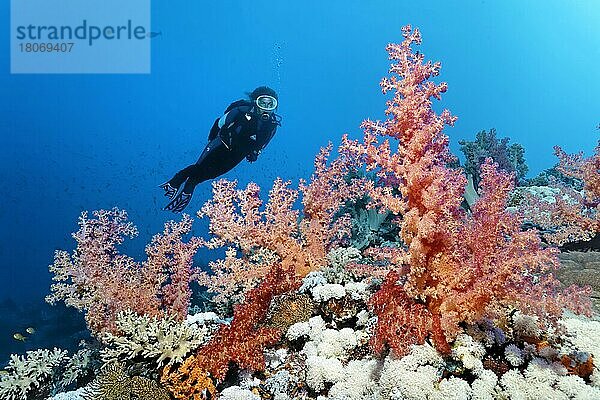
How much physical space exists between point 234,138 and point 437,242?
10332 mm

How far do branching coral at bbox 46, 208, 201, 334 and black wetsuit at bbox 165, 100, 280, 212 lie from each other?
653 centimetres

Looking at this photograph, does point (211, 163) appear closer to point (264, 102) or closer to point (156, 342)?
point (264, 102)

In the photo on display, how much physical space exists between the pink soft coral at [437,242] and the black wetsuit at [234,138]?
953cm

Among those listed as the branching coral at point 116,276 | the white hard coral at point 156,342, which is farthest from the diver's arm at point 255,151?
the white hard coral at point 156,342

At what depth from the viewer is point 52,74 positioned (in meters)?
92.2

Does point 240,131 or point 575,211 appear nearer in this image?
point 575,211

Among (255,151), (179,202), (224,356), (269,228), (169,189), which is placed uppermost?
(255,151)

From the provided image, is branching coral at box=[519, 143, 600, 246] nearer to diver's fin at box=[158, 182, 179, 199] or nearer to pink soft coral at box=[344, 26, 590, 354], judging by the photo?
pink soft coral at box=[344, 26, 590, 354]

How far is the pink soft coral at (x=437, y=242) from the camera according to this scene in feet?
11.1

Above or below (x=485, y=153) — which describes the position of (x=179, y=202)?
above

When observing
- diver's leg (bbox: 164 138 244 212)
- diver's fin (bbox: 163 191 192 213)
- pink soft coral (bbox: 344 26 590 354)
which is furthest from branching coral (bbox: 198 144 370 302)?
diver's leg (bbox: 164 138 244 212)

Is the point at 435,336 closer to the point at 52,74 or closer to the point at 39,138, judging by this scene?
the point at 39,138

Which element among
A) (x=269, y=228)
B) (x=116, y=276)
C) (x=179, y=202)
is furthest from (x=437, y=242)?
(x=179, y=202)

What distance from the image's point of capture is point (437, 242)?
11.8 feet
